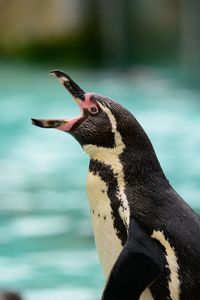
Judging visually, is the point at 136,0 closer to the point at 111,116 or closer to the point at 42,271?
the point at 42,271

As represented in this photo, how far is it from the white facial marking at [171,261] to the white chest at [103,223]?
0.40 feet

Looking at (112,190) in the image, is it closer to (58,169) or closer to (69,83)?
(69,83)

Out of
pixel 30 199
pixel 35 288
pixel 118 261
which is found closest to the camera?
pixel 118 261

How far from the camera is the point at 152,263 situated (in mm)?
2912

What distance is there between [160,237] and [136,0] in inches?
713

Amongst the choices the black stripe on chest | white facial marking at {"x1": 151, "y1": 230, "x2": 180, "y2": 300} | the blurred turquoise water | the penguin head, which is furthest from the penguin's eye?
the blurred turquoise water

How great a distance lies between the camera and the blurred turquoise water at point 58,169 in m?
5.94

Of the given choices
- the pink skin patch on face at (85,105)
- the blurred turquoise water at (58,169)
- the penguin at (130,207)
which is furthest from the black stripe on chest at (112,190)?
the blurred turquoise water at (58,169)

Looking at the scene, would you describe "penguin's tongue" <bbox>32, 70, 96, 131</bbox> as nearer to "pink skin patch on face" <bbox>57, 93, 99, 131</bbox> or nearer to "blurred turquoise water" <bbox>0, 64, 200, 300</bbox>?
"pink skin patch on face" <bbox>57, 93, 99, 131</bbox>

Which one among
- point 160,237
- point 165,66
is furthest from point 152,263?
point 165,66

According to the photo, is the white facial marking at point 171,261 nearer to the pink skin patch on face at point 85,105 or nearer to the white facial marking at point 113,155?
the white facial marking at point 113,155

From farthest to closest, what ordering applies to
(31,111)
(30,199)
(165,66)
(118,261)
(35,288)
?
(165,66) → (31,111) → (30,199) → (35,288) → (118,261)

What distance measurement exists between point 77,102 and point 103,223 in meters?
0.34

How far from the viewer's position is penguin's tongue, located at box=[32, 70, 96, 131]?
303cm
